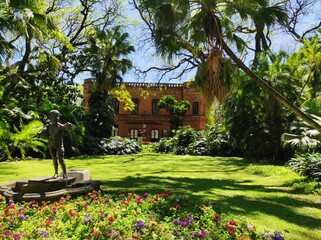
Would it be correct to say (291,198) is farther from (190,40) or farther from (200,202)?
(190,40)

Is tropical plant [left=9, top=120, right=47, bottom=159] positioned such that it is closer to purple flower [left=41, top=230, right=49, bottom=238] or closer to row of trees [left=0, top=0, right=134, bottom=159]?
row of trees [left=0, top=0, right=134, bottom=159]

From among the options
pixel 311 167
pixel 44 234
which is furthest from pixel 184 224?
pixel 311 167

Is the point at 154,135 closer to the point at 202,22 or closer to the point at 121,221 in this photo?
the point at 202,22

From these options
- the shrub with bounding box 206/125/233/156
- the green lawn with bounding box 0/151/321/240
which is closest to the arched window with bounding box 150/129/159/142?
the shrub with bounding box 206/125/233/156

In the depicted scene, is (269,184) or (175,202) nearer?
(175,202)

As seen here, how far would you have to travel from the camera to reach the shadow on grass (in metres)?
5.76

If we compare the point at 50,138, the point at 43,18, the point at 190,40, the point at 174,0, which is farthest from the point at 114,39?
the point at 50,138

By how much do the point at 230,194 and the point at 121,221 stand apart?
3.32m

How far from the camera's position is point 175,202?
5.86 meters

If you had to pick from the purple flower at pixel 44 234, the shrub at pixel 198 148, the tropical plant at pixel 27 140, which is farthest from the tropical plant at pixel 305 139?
the shrub at pixel 198 148

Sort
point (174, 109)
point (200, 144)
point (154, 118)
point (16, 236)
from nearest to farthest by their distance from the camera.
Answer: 1. point (16, 236)
2. point (200, 144)
3. point (174, 109)
4. point (154, 118)

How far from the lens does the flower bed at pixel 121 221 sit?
14.0 ft

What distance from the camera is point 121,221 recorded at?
473cm

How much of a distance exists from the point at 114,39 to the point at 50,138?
577 inches
